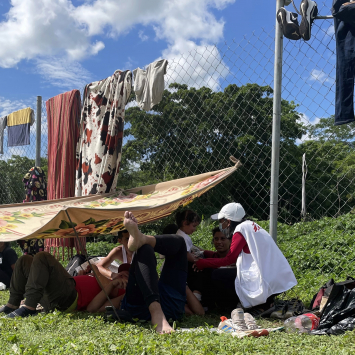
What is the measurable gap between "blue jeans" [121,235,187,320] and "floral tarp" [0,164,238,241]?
403 mm

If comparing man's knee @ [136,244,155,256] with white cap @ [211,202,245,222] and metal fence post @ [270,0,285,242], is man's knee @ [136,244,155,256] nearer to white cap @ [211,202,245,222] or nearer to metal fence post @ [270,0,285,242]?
white cap @ [211,202,245,222]

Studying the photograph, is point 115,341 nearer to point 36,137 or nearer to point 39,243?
point 39,243

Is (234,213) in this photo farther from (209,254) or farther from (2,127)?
(2,127)

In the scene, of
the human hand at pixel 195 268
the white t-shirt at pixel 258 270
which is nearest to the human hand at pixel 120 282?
the human hand at pixel 195 268

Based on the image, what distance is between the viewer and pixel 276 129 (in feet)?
12.2

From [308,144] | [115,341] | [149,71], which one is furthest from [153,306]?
[149,71]

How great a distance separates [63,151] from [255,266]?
120 inches

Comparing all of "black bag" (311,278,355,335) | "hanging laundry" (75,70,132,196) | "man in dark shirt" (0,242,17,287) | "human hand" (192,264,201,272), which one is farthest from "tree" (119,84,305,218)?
"man in dark shirt" (0,242,17,287)

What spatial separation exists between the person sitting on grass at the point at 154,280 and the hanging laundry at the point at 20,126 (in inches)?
157

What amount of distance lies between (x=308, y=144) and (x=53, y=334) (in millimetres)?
2725

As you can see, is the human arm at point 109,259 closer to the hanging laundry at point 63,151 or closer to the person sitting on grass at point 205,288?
the person sitting on grass at point 205,288

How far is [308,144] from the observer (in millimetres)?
3871

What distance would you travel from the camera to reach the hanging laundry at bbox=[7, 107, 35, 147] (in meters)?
6.14

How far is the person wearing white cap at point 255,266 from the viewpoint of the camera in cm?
310
